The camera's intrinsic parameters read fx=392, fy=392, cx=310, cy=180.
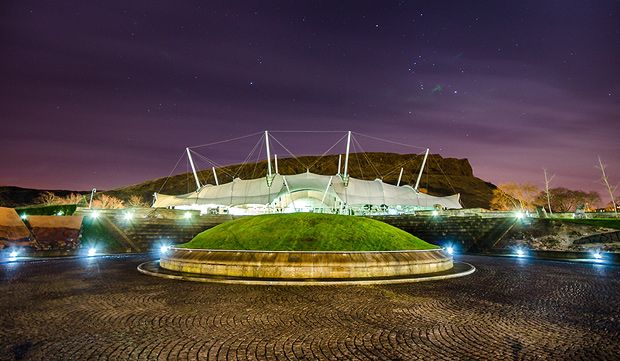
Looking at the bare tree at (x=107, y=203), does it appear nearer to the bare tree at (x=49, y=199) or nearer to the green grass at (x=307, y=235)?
the bare tree at (x=49, y=199)

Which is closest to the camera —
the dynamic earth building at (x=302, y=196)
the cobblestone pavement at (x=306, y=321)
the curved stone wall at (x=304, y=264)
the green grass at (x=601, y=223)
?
the cobblestone pavement at (x=306, y=321)

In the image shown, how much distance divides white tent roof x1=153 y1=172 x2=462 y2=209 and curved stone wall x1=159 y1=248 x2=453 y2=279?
65.8 meters

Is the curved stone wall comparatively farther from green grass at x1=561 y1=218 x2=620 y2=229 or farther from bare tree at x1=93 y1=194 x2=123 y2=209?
bare tree at x1=93 y1=194 x2=123 y2=209

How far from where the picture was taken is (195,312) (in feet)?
26.0

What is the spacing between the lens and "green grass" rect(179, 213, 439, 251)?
1420 cm

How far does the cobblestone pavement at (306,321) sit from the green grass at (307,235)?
9.20ft

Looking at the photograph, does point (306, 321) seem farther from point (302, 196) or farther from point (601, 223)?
point (302, 196)

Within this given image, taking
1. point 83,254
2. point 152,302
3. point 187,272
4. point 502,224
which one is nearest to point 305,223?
point 187,272

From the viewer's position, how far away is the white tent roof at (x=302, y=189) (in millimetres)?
82938

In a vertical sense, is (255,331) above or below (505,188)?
below

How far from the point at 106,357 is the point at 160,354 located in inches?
27.0

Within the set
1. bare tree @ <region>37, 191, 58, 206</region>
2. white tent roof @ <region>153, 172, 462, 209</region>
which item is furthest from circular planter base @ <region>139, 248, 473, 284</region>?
bare tree @ <region>37, 191, 58, 206</region>

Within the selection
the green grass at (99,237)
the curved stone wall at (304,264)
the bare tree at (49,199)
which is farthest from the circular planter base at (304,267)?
the bare tree at (49,199)

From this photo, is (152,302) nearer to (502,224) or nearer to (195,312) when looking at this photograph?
(195,312)
